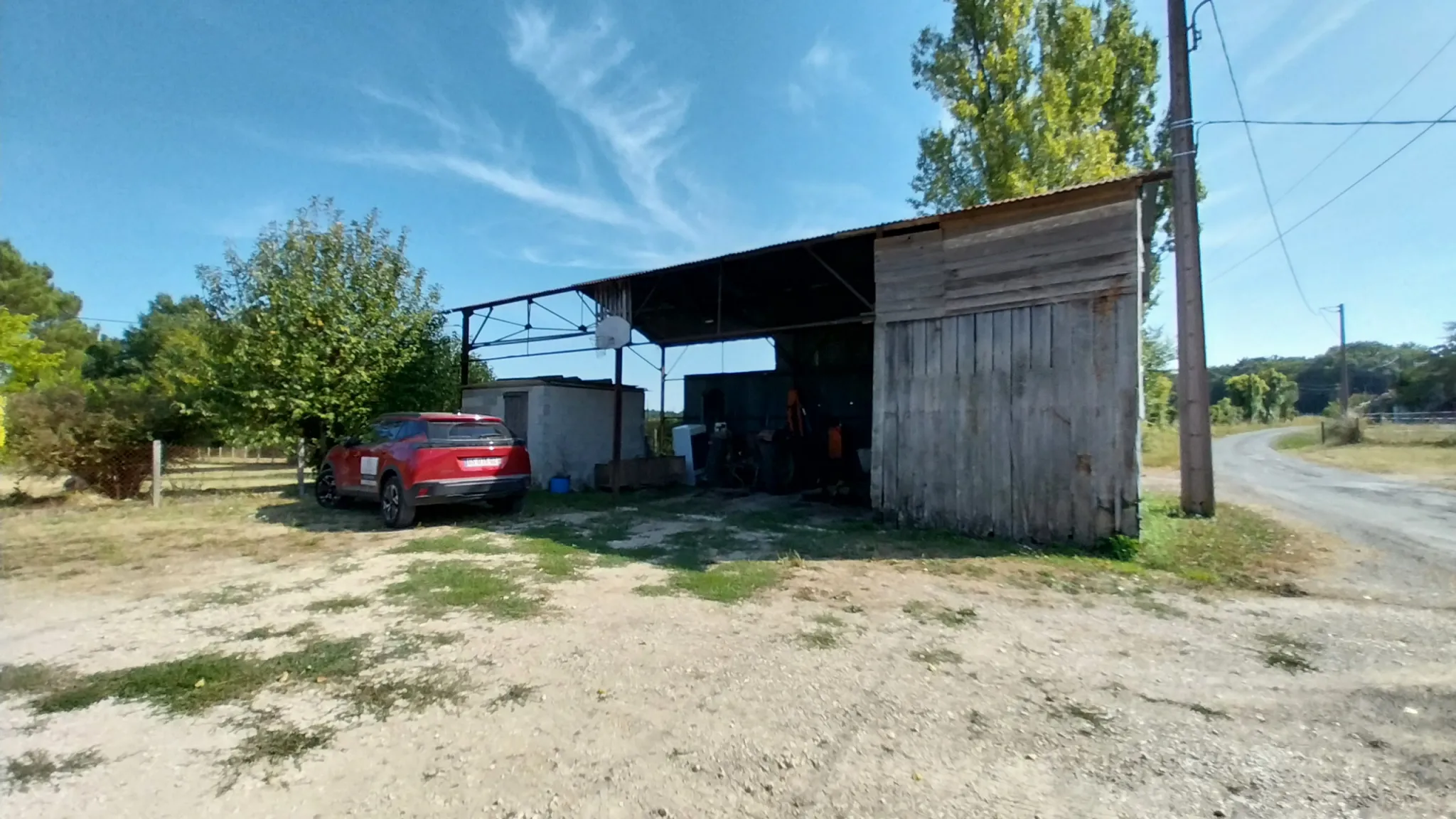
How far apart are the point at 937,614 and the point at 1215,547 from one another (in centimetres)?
483

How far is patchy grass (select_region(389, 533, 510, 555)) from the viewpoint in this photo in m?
7.26

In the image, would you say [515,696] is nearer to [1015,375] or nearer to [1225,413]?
[1015,375]

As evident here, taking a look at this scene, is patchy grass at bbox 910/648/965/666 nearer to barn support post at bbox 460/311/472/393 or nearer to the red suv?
the red suv

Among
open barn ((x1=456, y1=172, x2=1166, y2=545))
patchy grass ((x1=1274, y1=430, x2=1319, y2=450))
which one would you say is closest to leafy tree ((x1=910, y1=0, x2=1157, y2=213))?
open barn ((x1=456, y1=172, x2=1166, y2=545))

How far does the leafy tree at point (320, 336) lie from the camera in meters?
12.3

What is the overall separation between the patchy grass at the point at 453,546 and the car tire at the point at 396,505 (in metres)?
0.83

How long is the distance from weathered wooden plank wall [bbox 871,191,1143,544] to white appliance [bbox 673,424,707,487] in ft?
23.6

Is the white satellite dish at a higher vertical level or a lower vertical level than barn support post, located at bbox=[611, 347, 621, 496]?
higher

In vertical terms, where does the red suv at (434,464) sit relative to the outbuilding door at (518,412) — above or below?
below

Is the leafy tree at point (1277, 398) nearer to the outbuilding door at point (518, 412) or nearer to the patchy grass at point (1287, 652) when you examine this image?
the outbuilding door at point (518, 412)

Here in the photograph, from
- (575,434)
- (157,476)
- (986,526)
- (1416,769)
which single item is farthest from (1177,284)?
(157,476)

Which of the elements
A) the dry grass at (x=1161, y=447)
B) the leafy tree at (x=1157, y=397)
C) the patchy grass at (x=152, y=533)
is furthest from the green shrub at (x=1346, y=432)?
the patchy grass at (x=152, y=533)

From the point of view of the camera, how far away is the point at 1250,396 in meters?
52.4

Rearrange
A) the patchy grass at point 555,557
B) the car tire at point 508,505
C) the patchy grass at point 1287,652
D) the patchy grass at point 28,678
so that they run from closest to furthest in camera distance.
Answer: the patchy grass at point 28,678
the patchy grass at point 1287,652
the patchy grass at point 555,557
the car tire at point 508,505
